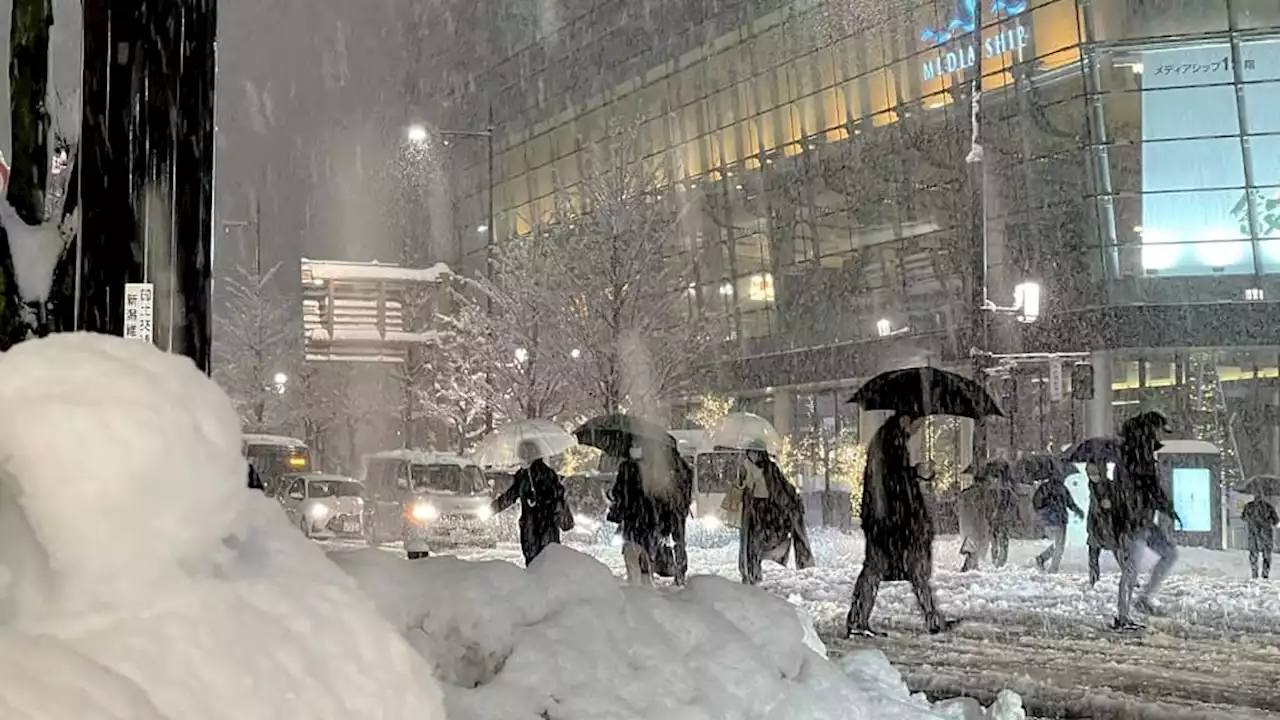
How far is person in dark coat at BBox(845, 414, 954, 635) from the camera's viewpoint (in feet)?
33.7

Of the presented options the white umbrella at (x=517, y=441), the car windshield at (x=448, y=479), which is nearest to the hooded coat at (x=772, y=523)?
the white umbrella at (x=517, y=441)

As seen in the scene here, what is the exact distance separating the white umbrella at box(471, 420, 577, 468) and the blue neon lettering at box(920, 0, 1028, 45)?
658 inches

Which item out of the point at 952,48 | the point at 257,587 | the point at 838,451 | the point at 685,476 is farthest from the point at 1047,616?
the point at 952,48

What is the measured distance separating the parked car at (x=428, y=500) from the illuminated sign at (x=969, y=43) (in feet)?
53.9

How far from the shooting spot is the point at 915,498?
10.4 metres

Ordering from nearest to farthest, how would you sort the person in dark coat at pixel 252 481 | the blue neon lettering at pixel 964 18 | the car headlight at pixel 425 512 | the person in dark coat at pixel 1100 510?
the person in dark coat at pixel 252 481 → the person in dark coat at pixel 1100 510 → the car headlight at pixel 425 512 → the blue neon lettering at pixel 964 18

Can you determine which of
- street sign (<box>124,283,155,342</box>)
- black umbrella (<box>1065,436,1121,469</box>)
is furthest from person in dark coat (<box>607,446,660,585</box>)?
street sign (<box>124,283,155,342</box>)

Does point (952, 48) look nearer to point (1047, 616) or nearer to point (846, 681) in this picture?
point (1047, 616)

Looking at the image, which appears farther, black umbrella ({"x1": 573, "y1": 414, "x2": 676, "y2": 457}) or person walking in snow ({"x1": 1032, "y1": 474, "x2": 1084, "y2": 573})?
person walking in snow ({"x1": 1032, "y1": 474, "x2": 1084, "y2": 573})

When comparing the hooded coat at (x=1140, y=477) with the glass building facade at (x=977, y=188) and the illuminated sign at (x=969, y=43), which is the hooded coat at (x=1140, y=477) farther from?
the illuminated sign at (x=969, y=43)

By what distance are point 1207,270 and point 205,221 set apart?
2685 cm

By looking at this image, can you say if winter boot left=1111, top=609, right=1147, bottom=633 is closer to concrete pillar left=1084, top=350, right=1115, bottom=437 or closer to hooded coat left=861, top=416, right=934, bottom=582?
hooded coat left=861, top=416, right=934, bottom=582

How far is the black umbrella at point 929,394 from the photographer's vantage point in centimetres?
1145

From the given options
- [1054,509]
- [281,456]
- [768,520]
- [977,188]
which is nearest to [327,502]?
[281,456]
